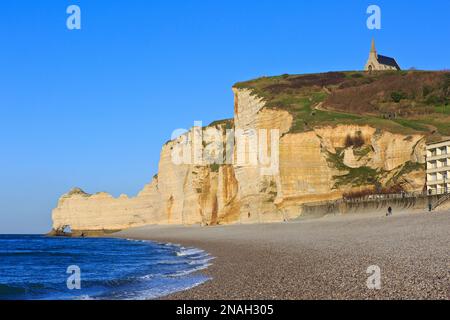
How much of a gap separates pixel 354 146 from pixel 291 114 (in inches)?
419

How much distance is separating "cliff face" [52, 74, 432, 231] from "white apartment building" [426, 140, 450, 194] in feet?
4.06

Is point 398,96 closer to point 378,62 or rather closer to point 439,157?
point 439,157

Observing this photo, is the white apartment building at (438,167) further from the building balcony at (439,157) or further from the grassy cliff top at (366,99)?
the grassy cliff top at (366,99)

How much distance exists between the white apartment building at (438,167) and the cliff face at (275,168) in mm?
1237

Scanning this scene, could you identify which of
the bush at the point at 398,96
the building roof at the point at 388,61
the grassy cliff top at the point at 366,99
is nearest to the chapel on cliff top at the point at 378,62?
the building roof at the point at 388,61

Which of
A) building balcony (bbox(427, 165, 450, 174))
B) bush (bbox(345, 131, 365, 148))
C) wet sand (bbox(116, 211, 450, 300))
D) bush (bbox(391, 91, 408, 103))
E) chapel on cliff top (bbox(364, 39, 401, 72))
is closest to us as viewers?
wet sand (bbox(116, 211, 450, 300))

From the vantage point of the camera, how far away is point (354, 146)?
55812 mm

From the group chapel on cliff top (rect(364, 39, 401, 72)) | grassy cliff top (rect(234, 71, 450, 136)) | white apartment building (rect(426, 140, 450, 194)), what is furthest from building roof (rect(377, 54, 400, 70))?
white apartment building (rect(426, 140, 450, 194))

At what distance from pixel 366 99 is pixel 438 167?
3125 cm

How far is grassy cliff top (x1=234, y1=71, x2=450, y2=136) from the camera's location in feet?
194

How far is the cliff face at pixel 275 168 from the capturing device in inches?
2040

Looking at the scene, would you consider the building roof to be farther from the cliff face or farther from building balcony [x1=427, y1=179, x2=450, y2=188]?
building balcony [x1=427, y1=179, x2=450, y2=188]
